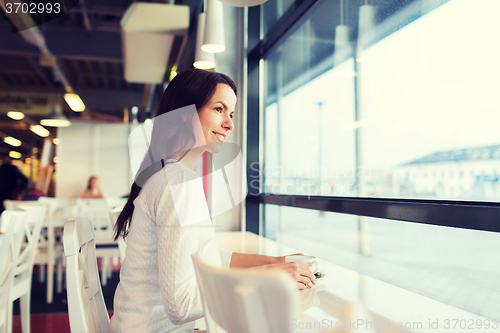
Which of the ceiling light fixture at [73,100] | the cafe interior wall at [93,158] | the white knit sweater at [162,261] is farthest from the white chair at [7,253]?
the cafe interior wall at [93,158]

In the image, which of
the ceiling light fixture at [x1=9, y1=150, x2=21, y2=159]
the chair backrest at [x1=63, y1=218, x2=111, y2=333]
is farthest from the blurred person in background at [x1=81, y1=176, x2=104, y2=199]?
the ceiling light fixture at [x1=9, y1=150, x2=21, y2=159]

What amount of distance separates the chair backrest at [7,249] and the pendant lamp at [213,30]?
1.46m

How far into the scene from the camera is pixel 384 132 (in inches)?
63.2

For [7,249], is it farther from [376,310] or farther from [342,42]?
[342,42]

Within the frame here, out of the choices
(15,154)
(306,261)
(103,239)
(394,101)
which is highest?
(15,154)

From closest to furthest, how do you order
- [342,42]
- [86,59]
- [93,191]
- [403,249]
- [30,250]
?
[403,249] → [342,42] → [30,250] → [86,59] → [93,191]

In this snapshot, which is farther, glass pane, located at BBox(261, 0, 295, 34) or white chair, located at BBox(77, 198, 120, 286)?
white chair, located at BBox(77, 198, 120, 286)

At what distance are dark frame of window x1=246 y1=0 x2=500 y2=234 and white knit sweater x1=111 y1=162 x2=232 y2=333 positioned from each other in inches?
25.0

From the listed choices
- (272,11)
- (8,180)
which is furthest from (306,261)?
(8,180)

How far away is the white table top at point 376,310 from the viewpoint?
2.38 feet

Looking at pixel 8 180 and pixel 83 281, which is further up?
pixel 8 180

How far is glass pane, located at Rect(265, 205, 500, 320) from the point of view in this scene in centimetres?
143

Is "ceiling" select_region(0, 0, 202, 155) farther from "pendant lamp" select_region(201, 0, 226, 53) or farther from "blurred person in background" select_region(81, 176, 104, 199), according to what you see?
"blurred person in background" select_region(81, 176, 104, 199)

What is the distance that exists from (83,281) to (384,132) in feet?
4.57
